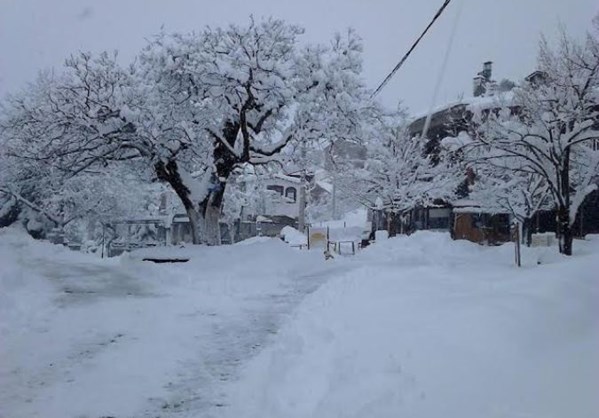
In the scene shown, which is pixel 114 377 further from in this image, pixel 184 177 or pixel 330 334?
pixel 184 177

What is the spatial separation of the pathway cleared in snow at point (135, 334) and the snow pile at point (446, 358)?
60cm

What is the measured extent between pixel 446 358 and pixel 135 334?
4.12 metres

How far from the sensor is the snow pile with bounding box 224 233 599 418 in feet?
11.3

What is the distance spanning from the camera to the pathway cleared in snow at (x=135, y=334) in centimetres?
446

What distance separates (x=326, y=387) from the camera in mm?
4414

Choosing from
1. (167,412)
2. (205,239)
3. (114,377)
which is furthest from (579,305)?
(205,239)

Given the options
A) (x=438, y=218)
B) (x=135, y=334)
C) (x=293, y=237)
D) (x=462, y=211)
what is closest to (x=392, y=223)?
(x=438, y=218)

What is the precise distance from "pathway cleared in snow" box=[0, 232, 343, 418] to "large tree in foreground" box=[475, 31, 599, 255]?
643 centimetres

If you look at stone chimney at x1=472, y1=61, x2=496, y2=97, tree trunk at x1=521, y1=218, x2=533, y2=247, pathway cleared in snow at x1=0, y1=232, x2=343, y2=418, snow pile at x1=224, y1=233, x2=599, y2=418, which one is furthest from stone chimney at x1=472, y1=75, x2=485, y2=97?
snow pile at x1=224, y1=233, x2=599, y2=418

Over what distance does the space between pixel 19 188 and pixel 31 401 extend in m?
28.8

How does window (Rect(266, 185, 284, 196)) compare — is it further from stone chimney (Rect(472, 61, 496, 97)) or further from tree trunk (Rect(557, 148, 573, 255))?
tree trunk (Rect(557, 148, 573, 255))

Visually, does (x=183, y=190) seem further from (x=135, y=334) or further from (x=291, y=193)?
(x=291, y=193)

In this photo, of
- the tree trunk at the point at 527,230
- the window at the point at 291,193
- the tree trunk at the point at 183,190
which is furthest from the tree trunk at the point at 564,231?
the window at the point at 291,193

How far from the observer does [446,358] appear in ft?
14.4
